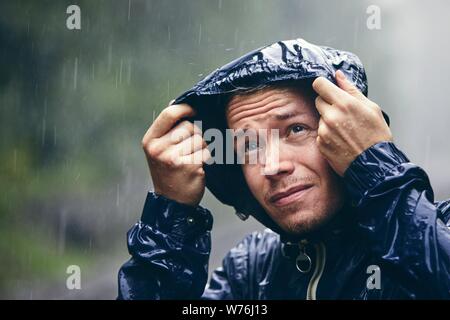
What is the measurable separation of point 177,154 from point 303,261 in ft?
1.64

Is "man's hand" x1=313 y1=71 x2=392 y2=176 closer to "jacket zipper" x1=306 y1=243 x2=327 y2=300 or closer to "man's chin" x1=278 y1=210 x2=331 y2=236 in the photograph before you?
"man's chin" x1=278 y1=210 x2=331 y2=236

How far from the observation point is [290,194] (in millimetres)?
2102

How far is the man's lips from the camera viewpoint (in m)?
2.09

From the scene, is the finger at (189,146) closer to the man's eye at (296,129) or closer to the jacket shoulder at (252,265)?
the man's eye at (296,129)

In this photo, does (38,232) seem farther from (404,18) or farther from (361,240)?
(361,240)

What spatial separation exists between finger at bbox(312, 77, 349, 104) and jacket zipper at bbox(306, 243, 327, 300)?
48 centimetres

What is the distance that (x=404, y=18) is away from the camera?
24.9ft

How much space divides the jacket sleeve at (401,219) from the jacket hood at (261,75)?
0.95ft

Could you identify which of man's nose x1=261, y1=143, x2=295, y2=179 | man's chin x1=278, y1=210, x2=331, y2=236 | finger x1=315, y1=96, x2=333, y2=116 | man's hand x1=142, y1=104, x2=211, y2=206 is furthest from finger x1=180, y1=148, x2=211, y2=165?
finger x1=315, y1=96, x2=333, y2=116

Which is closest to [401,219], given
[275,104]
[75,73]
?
[275,104]

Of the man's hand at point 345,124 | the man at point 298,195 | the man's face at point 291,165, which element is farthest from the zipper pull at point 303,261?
the man's hand at point 345,124

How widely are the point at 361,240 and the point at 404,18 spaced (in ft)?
19.3

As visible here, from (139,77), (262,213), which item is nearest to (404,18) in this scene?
(139,77)

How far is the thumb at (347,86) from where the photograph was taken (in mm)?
1985
